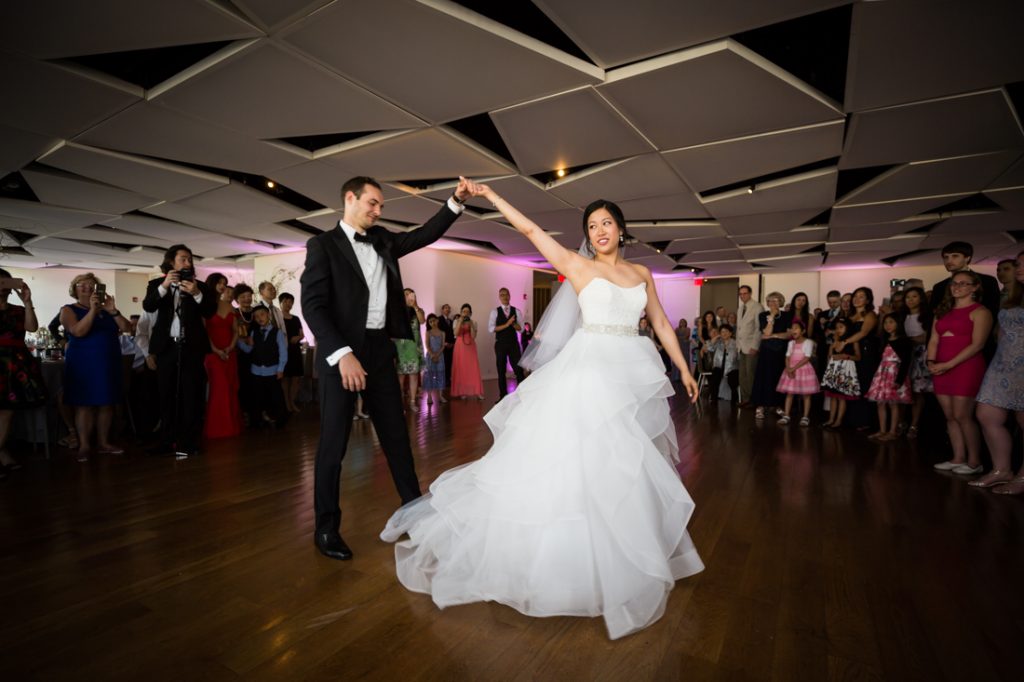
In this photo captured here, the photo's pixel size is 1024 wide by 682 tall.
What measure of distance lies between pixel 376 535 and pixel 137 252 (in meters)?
12.1

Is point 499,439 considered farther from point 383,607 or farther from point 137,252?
point 137,252

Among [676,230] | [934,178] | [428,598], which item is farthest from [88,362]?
[934,178]

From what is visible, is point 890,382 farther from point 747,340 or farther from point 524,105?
point 524,105

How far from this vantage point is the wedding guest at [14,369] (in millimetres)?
3285

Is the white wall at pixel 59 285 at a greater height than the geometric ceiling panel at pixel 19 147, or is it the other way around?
the geometric ceiling panel at pixel 19 147

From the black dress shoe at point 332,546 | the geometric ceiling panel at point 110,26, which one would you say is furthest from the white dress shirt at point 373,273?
the geometric ceiling panel at point 110,26

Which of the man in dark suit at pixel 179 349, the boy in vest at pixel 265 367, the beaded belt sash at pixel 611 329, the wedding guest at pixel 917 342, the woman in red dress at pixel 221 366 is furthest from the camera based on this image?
the boy in vest at pixel 265 367

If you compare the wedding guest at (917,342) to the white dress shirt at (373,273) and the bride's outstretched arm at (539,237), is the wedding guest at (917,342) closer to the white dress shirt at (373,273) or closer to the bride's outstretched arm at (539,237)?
the bride's outstretched arm at (539,237)

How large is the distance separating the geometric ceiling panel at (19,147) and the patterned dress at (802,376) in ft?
27.7

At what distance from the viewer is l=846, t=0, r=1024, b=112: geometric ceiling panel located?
265 cm

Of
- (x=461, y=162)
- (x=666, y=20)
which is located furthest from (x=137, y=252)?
(x=666, y=20)

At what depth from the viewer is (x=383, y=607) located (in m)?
1.63

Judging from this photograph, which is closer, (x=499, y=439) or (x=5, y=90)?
(x=499, y=439)

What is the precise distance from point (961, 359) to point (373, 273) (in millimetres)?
4105
